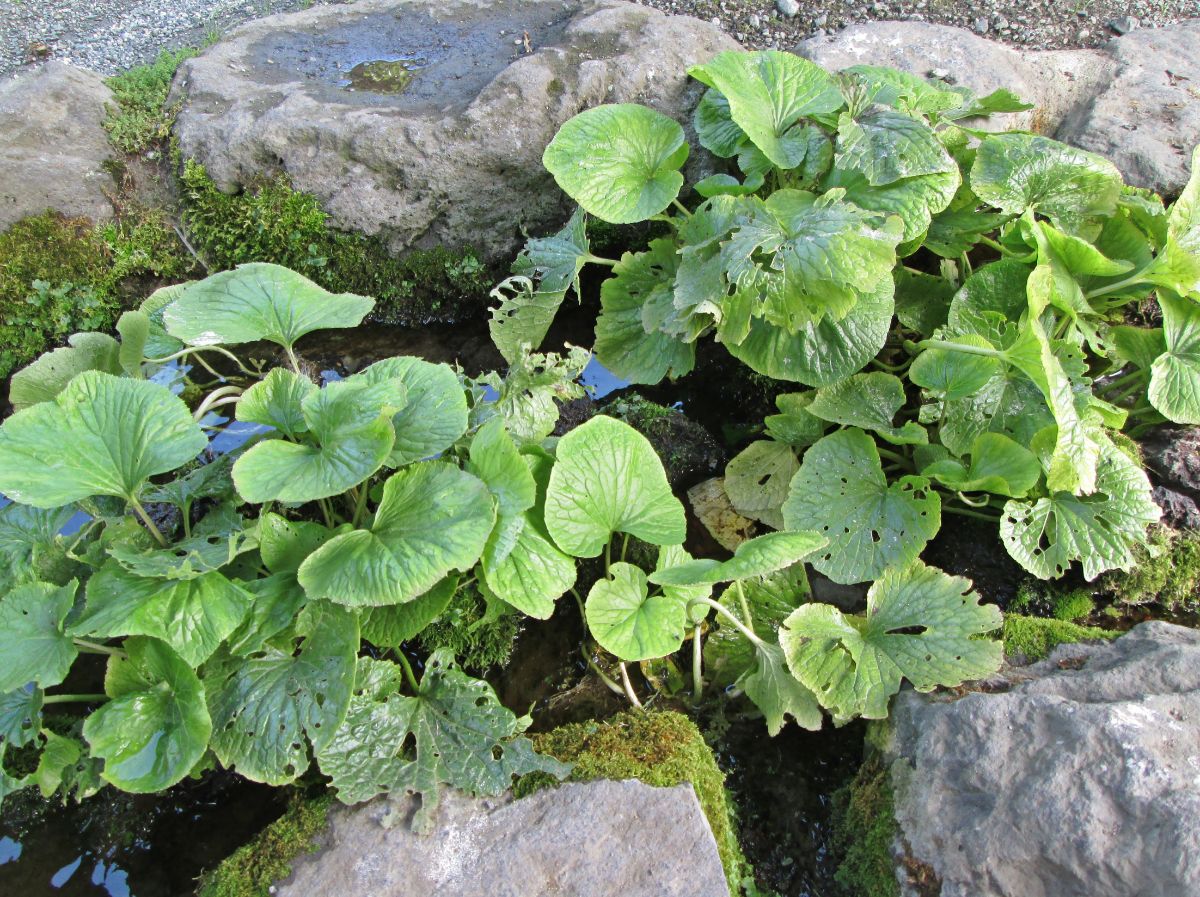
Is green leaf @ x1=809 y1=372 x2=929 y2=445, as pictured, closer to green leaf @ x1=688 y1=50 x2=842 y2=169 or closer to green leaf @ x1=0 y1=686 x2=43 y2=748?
green leaf @ x1=688 y1=50 x2=842 y2=169

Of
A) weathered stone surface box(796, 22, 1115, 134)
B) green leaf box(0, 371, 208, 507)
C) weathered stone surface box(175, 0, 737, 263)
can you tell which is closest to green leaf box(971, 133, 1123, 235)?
weathered stone surface box(796, 22, 1115, 134)

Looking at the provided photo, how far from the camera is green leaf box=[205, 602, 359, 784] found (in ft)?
7.66

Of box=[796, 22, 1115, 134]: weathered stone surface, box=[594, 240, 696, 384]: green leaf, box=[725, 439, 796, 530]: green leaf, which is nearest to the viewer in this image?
box=[725, 439, 796, 530]: green leaf

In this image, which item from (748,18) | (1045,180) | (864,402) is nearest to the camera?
(864,402)

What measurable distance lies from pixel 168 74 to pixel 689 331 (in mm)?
3375

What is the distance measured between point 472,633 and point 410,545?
90 cm

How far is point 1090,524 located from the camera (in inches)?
115

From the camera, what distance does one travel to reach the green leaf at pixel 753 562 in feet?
7.63

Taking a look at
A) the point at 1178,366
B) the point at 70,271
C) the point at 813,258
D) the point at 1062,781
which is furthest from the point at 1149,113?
the point at 70,271

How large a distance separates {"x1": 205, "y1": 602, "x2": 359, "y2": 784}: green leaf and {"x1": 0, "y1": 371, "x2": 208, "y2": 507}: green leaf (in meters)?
0.59

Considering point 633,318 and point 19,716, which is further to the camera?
point 633,318

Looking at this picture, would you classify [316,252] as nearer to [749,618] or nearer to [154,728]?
[154,728]

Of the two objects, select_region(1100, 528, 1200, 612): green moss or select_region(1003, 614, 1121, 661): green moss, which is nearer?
select_region(1003, 614, 1121, 661): green moss

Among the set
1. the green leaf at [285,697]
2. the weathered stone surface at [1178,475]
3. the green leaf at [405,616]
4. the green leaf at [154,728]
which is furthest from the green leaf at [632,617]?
the weathered stone surface at [1178,475]
